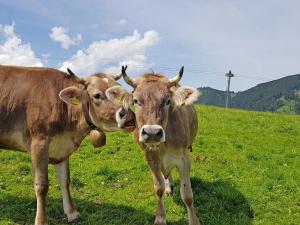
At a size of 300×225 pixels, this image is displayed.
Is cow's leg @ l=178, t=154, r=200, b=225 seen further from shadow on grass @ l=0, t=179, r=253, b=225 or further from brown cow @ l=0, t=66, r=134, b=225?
brown cow @ l=0, t=66, r=134, b=225

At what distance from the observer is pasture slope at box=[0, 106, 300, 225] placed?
916 cm

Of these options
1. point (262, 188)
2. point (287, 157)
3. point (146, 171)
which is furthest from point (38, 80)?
point (287, 157)

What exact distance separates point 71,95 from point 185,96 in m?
2.19

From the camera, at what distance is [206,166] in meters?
12.9

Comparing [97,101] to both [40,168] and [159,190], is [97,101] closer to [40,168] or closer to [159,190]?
[40,168]

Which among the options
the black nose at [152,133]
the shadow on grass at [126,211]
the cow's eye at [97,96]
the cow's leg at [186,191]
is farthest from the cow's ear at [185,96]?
the shadow on grass at [126,211]

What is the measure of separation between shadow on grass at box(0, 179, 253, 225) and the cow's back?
1781 mm

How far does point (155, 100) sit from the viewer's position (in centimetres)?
733

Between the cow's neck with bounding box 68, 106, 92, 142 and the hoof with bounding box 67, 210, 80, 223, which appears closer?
the cow's neck with bounding box 68, 106, 92, 142

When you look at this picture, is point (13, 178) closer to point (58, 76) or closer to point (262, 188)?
point (58, 76)

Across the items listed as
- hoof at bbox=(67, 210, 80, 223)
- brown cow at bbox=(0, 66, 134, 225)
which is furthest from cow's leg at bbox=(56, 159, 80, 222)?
brown cow at bbox=(0, 66, 134, 225)

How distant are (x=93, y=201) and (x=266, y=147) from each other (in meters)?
8.41

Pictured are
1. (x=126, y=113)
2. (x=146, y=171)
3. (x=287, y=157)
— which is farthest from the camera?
(x=287, y=157)

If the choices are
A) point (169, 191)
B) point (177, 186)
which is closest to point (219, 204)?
point (169, 191)
